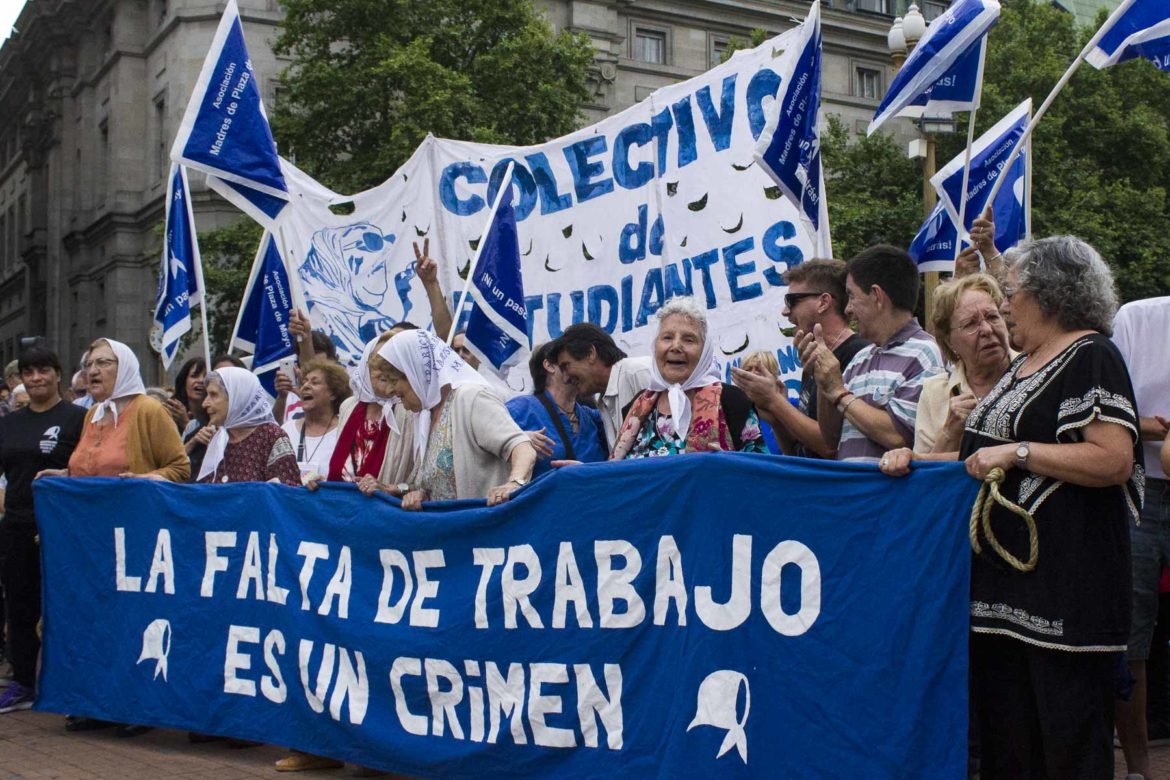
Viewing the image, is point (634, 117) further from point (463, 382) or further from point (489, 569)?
point (489, 569)

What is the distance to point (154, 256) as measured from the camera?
36.0m

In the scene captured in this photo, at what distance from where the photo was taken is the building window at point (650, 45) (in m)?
44.5

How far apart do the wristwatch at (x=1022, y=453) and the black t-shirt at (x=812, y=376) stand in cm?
161

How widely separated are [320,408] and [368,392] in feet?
3.35

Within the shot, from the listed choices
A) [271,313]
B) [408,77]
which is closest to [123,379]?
[271,313]

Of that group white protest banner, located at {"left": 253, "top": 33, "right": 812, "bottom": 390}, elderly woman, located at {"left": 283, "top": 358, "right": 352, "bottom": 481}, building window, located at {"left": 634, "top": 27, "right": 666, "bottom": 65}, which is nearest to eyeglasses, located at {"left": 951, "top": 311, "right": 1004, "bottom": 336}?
white protest banner, located at {"left": 253, "top": 33, "right": 812, "bottom": 390}

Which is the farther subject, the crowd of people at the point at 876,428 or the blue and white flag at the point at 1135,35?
the blue and white flag at the point at 1135,35

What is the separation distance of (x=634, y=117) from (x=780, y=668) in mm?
4749

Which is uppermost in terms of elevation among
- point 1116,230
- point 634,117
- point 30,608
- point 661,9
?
point 661,9

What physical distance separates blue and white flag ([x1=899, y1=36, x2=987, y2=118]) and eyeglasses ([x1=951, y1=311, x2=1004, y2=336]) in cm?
312

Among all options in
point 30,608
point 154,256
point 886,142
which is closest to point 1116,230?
point 886,142

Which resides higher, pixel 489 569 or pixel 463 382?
pixel 463 382

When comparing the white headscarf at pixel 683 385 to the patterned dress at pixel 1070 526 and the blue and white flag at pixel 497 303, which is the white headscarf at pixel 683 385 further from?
the blue and white flag at pixel 497 303

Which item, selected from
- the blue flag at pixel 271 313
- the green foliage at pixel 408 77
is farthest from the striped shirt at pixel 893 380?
the green foliage at pixel 408 77
